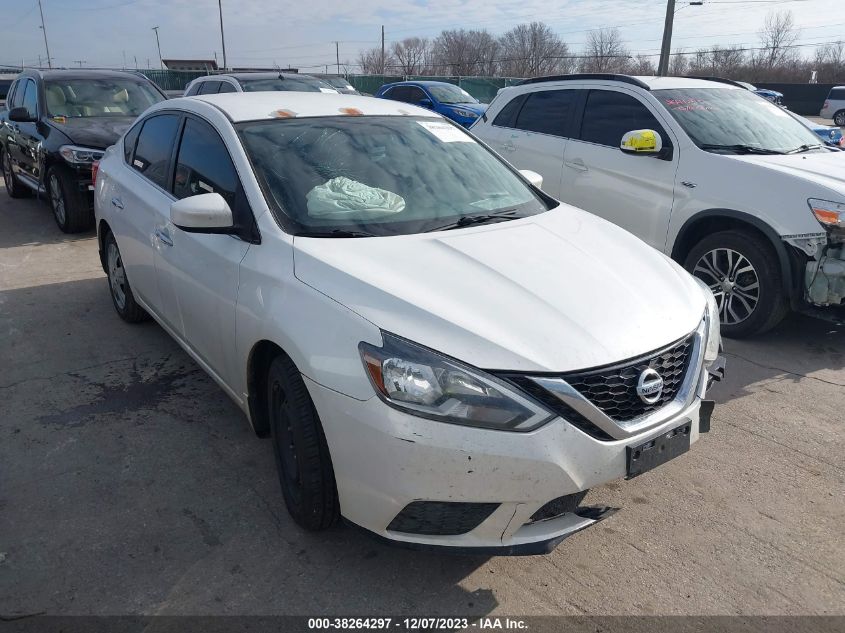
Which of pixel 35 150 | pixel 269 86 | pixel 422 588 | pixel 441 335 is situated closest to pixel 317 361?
pixel 441 335

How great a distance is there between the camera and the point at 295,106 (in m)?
3.70

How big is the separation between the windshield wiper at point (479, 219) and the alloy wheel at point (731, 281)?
7.95 ft

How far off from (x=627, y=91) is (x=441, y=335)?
453 cm

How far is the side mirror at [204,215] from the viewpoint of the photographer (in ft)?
9.83

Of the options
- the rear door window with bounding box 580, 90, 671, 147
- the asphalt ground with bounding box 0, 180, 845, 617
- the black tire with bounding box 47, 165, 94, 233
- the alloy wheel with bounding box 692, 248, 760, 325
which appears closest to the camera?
the asphalt ground with bounding box 0, 180, 845, 617

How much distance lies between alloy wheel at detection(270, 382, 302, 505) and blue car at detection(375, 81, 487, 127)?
43.8 ft

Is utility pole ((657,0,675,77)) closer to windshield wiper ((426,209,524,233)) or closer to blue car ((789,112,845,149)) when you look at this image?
blue car ((789,112,845,149))

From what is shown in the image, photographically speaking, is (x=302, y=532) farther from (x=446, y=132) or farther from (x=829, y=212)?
(x=829, y=212)

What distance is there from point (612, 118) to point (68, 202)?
247 inches

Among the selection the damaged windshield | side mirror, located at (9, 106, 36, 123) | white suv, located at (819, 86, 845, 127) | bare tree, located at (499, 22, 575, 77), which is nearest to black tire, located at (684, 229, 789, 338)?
the damaged windshield

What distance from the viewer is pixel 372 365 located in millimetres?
2283

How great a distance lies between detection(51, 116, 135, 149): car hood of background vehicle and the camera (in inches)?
319

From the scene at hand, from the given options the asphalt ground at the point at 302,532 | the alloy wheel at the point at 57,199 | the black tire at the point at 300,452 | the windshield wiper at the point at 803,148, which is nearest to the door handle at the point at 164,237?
the asphalt ground at the point at 302,532

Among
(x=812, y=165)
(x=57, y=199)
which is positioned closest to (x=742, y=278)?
(x=812, y=165)
